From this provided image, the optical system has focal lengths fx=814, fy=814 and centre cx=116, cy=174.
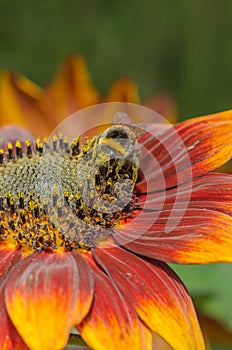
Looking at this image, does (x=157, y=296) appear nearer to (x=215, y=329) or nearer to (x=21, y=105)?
(x=215, y=329)

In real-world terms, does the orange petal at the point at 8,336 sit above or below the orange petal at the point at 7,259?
below

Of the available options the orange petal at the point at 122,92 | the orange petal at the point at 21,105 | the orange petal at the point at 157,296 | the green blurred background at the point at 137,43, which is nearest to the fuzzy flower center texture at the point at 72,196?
the orange petal at the point at 157,296

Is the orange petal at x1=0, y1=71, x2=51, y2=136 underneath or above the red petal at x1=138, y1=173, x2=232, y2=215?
above

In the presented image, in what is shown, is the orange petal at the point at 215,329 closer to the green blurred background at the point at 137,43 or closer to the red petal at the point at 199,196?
the red petal at the point at 199,196

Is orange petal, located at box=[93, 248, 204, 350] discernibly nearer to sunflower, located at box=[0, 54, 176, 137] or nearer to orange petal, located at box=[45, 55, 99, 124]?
sunflower, located at box=[0, 54, 176, 137]

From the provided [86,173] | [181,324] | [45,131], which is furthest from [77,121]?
[181,324]

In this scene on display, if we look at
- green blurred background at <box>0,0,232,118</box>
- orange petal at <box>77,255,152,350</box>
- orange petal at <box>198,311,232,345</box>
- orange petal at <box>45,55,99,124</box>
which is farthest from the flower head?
green blurred background at <box>0,0,232,118</box>

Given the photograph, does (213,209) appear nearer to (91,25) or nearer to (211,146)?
(211,146)
